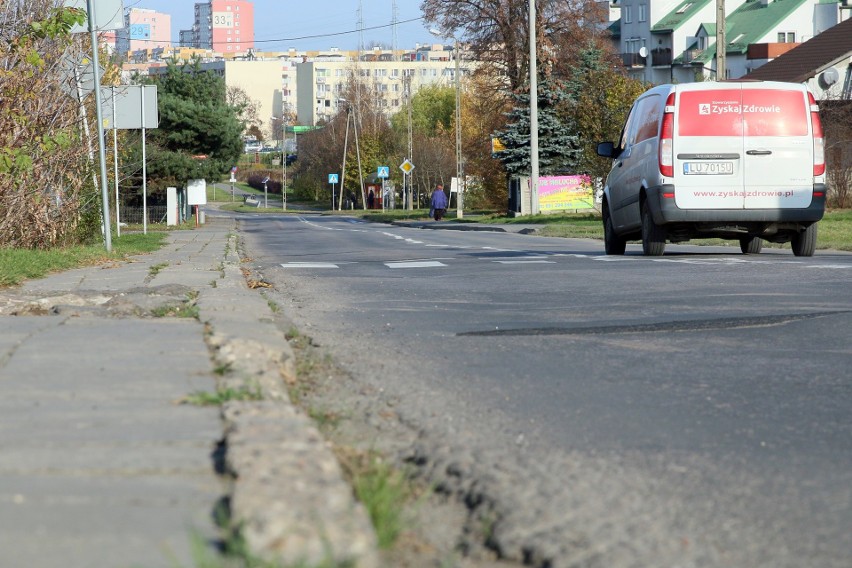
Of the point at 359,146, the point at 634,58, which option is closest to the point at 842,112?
the point at 634,58

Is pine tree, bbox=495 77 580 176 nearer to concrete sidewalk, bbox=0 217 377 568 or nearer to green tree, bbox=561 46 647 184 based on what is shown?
green tree, bbox=561 46 647 184

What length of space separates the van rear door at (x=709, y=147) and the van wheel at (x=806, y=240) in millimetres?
1259

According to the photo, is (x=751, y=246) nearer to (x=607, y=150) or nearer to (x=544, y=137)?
(x=607, y=150)

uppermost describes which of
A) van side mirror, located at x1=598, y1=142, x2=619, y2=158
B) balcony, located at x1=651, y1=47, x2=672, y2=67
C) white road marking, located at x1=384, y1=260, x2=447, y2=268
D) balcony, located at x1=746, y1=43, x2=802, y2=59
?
balcony, located at x1=651, y1=47, x2=672, y2=67

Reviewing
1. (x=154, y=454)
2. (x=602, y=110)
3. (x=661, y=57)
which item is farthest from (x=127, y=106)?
(x=661, y=57)

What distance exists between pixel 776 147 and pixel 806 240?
1.42m

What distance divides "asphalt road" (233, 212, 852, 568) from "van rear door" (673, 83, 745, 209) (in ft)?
11.4

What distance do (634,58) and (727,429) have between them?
101779 mm

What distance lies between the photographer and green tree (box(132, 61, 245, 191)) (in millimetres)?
47938

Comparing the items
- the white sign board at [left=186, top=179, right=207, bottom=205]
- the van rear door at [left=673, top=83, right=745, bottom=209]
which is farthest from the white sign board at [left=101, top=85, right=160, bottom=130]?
the white sign board at [left=186, top=179, right=207, bottom=205]

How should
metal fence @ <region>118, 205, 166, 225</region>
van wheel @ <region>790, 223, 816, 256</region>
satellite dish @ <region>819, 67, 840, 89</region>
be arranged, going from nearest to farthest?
van wheel @ <region>790, 223, 816, 256</region> < metal fence @ <region>118, 205, 166, 225</region> < satellite dish @ <region>819, 67, 840, 89</region>

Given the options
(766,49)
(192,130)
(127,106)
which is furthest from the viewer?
(766,49)

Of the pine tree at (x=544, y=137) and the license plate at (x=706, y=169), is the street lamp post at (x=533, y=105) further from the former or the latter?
the license plate at (x=706, y=169)

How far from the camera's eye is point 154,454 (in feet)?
11.5
